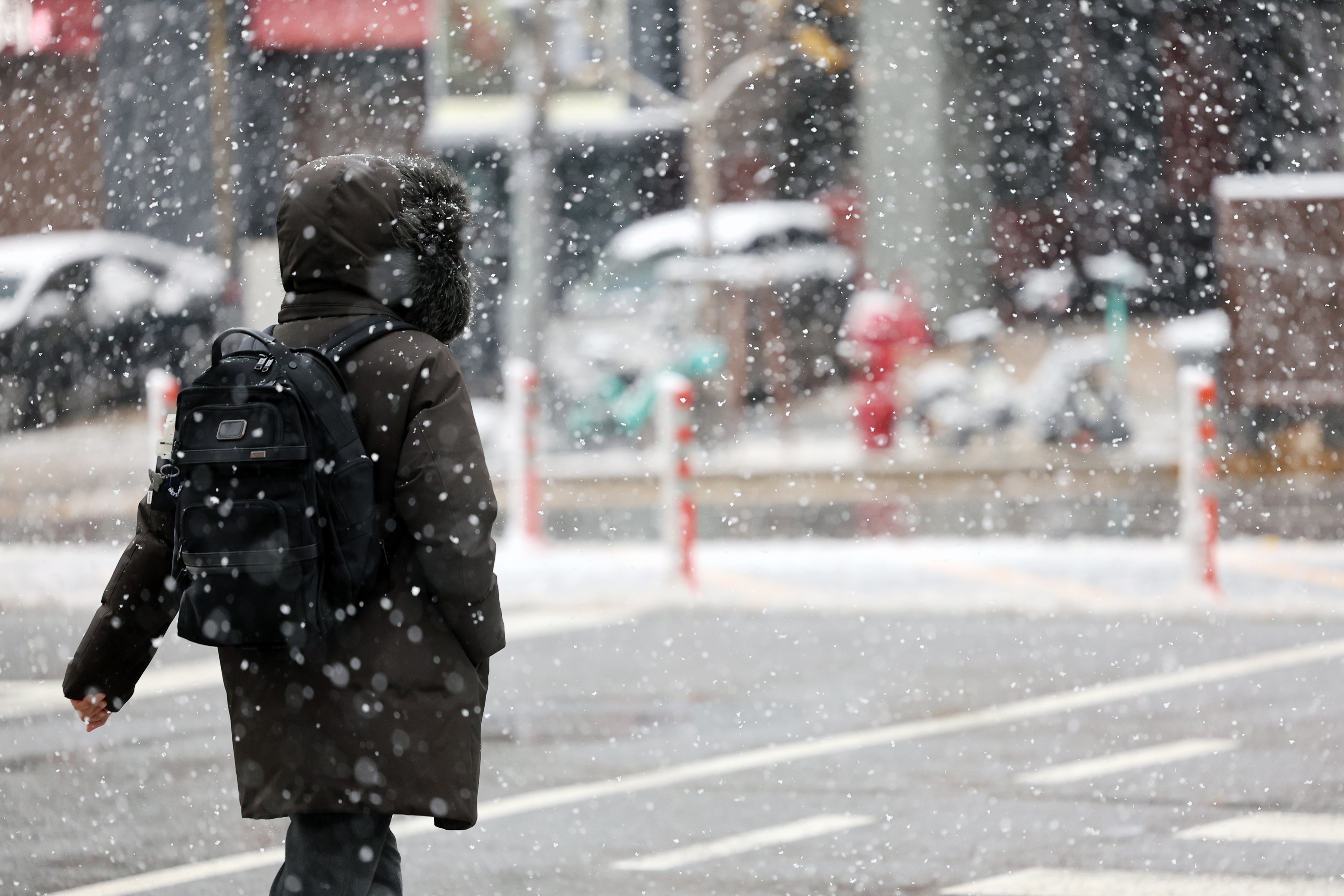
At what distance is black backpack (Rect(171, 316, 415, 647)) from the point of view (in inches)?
127

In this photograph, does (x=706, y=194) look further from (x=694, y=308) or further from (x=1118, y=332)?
(x=1118, y=332)

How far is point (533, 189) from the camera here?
54.9 feet

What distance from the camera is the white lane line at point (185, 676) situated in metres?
7.78

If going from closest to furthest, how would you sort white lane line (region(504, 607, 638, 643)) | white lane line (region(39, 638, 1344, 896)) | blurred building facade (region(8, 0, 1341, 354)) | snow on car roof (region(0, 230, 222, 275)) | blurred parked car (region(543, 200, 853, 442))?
white lane line (region(39, 638, 1344, 896)) < white lane line (region(504, 607, 638, 643)) < blurred parked car (region(543, 200, 853, 442)) < snow on car roof (region(0, 230, 222, 275)) < blurred building facade (region(8, 0, 1341, 354))

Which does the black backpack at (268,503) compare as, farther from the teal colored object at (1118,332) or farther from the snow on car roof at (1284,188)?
the teal colored object at (1118,332)

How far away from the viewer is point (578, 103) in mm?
22797

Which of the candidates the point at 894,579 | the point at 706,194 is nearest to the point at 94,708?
the point at 894,579

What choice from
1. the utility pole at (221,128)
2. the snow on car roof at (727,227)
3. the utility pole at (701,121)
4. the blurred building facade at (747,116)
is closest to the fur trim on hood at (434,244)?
the utility pole at (701,121)

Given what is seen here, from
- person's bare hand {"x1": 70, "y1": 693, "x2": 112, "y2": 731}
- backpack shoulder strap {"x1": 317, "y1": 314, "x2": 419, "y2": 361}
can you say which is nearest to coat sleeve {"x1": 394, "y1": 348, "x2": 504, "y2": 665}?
backpack shoulder strap {"x1": 317, "y1": 314, "x2": 419, "y2": 361}

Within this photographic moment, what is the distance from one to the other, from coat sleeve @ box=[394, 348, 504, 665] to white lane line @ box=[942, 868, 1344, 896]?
6.39 ft

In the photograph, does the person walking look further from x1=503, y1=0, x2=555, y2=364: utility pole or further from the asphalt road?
x1=503, y1=0, x2=555, y2=364: utility pole

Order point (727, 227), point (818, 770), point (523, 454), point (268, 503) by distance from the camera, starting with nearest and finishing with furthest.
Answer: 1. point (268, 503)
2. point (818, 770)
3. point (523, 454)
4. point (727, 227)

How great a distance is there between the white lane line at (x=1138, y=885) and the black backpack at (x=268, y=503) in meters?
2.14

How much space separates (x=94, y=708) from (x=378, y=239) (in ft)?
3.09
